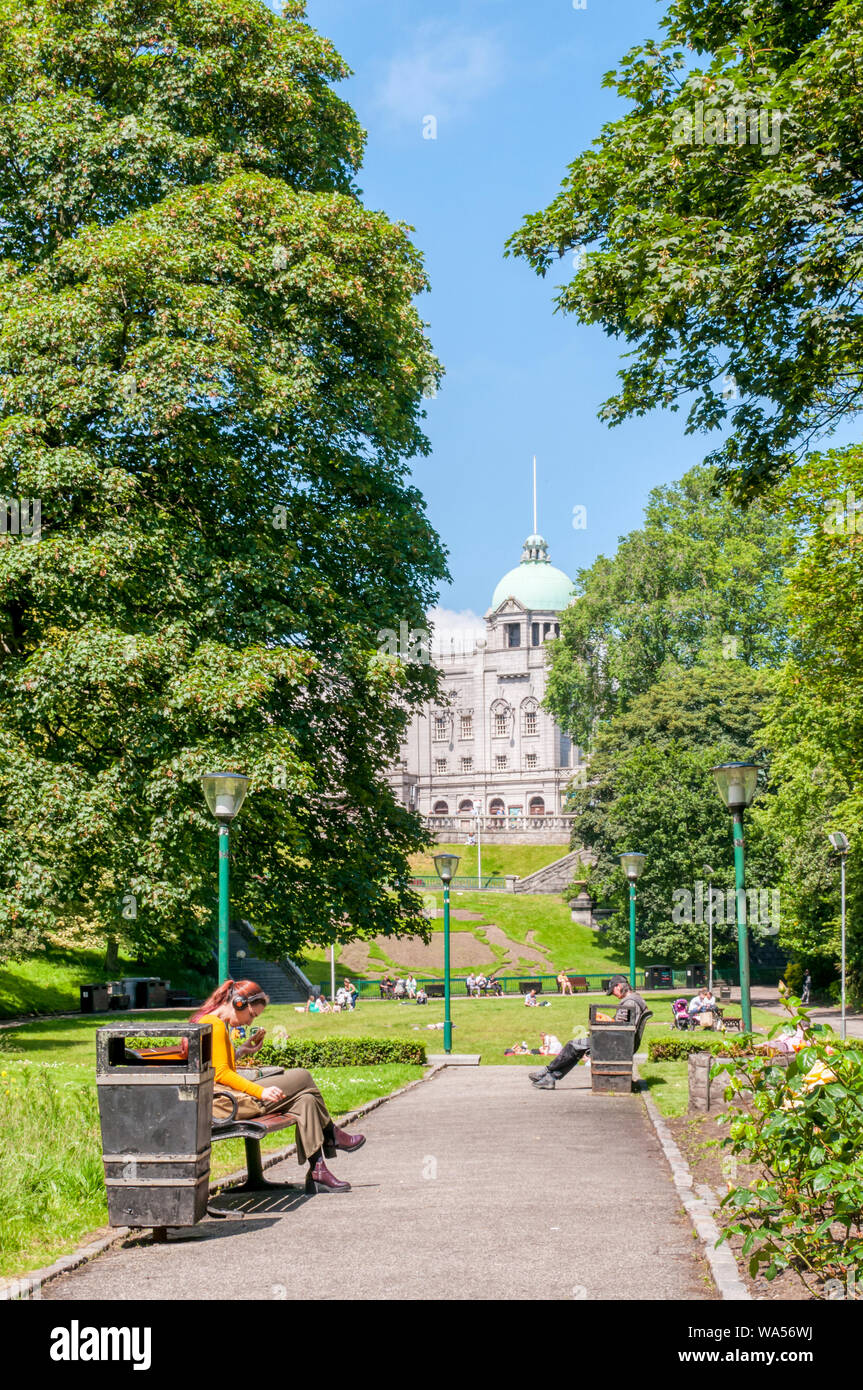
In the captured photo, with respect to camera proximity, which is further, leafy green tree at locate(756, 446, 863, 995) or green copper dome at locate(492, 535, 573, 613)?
green copper dome at locate(492, 535, 573, 613)

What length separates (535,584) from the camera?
379 ft

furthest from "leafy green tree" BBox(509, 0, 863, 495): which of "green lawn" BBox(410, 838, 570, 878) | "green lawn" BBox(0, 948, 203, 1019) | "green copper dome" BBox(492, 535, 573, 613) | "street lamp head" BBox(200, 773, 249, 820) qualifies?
"green copper dome" BBox(492, 535, 573, 613)

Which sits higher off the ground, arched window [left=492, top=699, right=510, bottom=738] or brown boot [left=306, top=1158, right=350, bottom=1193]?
arched window [left=492, top=699, right=510, bottom=738]

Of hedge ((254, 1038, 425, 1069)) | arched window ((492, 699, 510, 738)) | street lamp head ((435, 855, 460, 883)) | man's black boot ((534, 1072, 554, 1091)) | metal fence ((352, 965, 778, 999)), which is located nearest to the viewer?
man's black boot ((534, 1072, 554, 1091))

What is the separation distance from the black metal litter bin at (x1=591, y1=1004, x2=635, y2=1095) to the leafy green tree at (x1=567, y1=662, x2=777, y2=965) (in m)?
30.1

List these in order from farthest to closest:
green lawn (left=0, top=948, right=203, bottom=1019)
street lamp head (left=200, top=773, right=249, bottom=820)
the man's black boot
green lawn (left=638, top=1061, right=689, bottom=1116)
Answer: green lawn (left=0, top=948, right=203, bottom=1019)
the man's black boot
green lawn (left=638, top=1061, right=689, bottom=1116)
street lamp head (left=200, top=773, right=249, bottom=820)

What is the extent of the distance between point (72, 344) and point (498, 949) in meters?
42.0

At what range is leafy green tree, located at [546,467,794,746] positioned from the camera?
50.4 m

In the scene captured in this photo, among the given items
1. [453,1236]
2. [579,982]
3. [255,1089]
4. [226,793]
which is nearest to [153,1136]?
[255,1089]

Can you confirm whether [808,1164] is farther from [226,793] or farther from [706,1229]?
[226,793]

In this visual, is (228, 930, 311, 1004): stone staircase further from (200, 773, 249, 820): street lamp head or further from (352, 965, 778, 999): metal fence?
(200, 773, 249, 820): street lamp head
